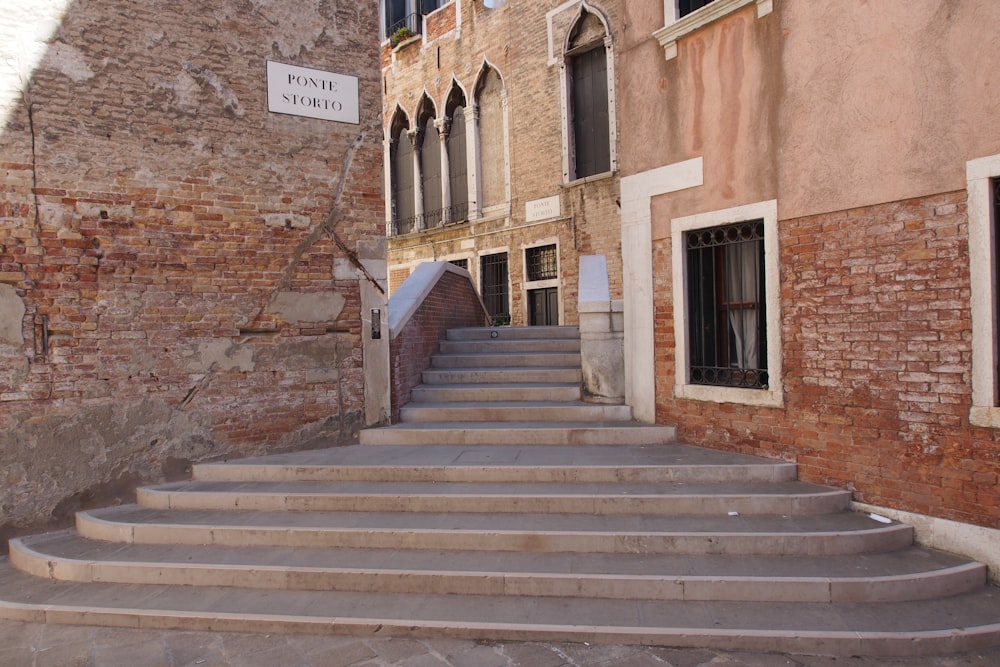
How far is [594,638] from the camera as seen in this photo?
11.9 ft

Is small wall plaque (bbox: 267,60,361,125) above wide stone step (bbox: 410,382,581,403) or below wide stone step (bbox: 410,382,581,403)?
above

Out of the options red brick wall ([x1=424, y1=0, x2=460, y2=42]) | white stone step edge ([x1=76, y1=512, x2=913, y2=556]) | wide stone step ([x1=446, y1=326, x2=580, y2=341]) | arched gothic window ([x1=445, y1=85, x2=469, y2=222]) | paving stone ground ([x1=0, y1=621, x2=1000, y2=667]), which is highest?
red brick wall ([x1=424, y1=0, x2=460, y2=42])

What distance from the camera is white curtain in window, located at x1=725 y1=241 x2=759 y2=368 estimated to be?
575cm

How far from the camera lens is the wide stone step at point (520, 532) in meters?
4.34

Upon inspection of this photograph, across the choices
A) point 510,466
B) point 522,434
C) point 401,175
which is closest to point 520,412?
point 522,434

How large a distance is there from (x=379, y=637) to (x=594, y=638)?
48.5 inches

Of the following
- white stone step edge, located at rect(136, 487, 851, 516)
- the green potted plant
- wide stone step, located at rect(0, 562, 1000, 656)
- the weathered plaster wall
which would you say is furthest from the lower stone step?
the green potted plant

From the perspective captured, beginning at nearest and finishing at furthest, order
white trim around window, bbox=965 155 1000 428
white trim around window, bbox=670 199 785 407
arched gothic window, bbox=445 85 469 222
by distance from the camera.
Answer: white trim around window, bbox=965 155 1000 428 < white trim around window, bbox=670 199 785 407 < arched gothic window, bbox=445 85 469 222

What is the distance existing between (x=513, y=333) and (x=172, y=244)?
4541 mm

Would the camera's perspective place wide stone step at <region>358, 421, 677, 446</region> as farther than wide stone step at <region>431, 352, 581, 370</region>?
No

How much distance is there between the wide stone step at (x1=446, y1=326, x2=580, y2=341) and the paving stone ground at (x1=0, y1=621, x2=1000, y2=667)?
5.54 meters

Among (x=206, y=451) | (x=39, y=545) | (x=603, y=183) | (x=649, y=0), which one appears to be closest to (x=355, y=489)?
(x=206, y=451)

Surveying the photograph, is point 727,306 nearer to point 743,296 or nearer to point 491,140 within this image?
point 743,296

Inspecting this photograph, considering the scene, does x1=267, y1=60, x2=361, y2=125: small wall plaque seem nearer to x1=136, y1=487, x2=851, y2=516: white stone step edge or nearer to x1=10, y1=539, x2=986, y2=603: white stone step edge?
x1=136, y1=487, x2=851, y2=516: white stone step edge
